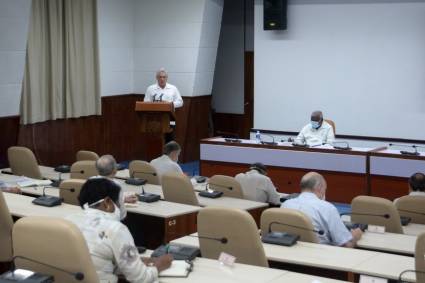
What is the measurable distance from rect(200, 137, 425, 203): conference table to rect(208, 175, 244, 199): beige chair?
2875 mm

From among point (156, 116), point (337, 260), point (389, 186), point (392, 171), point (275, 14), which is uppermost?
point (275, 14)

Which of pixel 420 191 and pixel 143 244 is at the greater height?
pixel 420 191

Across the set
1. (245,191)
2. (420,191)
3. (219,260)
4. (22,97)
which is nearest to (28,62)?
(22,97)

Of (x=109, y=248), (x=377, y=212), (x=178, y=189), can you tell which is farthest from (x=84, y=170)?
(x=109, y=248)

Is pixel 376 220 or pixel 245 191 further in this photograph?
pixel 245 191

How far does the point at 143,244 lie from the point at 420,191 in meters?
2.62

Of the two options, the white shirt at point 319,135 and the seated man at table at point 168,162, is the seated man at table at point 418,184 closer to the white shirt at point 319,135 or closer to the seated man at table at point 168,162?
the seated man at table at point 168,162

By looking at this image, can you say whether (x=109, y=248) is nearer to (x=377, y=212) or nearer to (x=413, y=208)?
(x=377, y=212)

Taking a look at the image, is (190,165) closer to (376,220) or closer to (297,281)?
(376,220)

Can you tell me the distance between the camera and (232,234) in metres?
4.50

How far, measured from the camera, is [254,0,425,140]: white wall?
36.8ft

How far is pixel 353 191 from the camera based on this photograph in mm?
9656

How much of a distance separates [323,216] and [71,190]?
7.91 feet

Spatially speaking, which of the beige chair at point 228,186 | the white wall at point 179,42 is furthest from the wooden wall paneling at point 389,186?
the white wall at point 179,42
